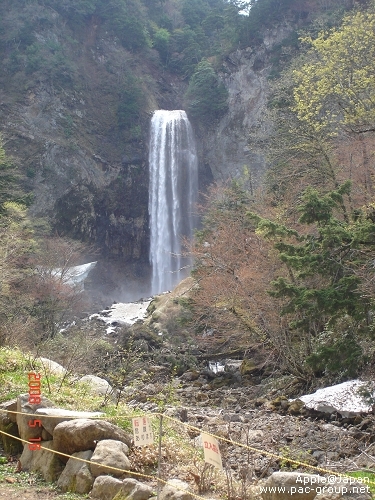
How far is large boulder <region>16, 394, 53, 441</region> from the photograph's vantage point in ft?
17.3

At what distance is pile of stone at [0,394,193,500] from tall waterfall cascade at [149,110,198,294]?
28.9 m

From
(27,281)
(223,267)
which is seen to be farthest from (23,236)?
(223,267)

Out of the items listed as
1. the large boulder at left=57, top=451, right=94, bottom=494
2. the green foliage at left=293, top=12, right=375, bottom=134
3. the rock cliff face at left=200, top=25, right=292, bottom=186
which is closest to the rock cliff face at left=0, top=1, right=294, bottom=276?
the rock cliff face at left=200, top=25, right=292, bottom=186

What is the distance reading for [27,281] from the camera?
65.7 ft

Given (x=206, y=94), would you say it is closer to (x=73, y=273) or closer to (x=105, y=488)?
(x=73, y=273)

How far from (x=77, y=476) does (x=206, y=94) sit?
116ft

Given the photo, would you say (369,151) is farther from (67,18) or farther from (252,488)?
(67,18)

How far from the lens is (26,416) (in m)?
5.36

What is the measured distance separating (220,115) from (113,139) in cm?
850

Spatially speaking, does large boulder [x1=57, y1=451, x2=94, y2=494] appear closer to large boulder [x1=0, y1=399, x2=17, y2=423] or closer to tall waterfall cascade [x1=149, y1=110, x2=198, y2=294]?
large boulder [x1=0, y1=399, x2=17, y2=423]

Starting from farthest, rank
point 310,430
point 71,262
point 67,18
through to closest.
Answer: point 67,18 < point 71,262 < point 310,430

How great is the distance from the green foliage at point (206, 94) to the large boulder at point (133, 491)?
3536 centimetres
